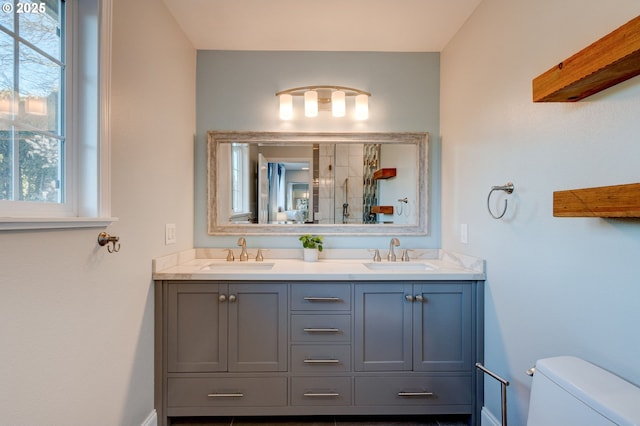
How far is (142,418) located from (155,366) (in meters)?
0.24

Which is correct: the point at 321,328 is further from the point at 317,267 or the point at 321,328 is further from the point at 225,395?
the point at 225,395

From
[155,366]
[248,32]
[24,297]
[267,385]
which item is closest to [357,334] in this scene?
[267,385]

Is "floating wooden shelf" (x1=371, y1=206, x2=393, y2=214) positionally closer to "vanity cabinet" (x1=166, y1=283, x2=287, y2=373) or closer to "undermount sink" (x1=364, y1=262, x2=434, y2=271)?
"undermount sink" (x1=364, y1=262, x2=434, y2=271)

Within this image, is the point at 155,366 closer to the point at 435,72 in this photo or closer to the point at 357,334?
the point at 357,334

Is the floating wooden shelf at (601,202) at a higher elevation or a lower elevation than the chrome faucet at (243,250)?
higher

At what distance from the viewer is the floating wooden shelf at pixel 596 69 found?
2.69 feet

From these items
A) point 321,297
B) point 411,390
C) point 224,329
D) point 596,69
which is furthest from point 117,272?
point 596,69

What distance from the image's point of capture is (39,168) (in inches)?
43.5

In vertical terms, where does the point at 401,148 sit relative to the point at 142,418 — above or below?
above

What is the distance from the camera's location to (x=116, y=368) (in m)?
1.42

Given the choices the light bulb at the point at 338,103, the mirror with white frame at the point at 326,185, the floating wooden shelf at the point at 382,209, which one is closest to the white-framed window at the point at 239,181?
the mirror with white frame at the point at 326,185

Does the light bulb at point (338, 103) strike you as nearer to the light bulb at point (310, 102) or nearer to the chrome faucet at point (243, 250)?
the light bulb at point (310, 102)

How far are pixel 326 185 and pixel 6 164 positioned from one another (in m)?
1.72

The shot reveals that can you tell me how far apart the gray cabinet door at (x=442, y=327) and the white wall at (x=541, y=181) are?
0.39ft
